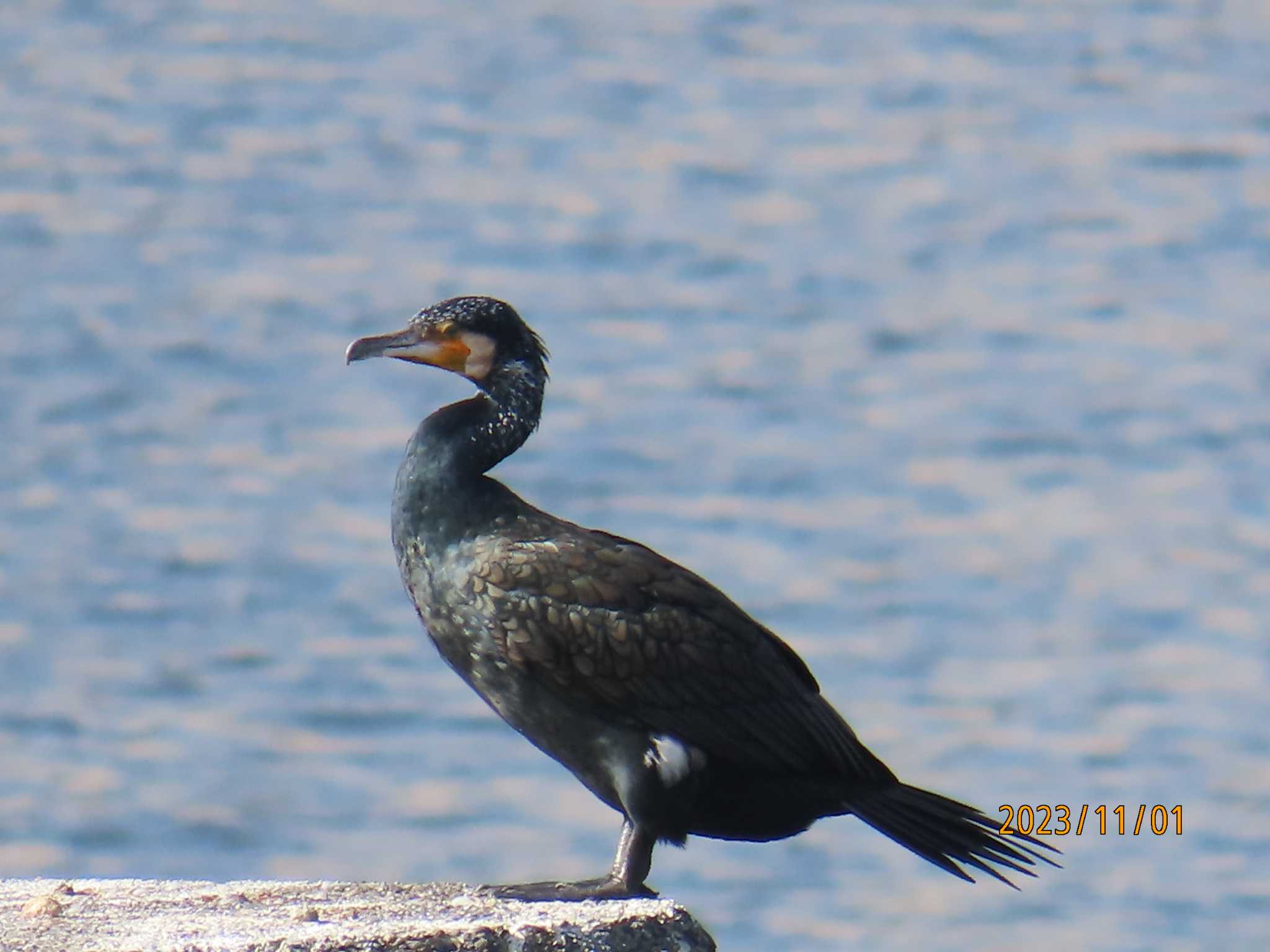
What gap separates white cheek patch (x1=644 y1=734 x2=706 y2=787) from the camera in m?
6.47

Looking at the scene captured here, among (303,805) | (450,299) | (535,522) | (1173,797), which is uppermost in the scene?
(450,299)

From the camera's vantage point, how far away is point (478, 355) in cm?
691

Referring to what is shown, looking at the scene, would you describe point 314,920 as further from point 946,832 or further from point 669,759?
Result: point 946,832

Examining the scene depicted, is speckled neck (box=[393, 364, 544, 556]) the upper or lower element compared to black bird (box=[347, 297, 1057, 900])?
upper

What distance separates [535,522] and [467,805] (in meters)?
15.4

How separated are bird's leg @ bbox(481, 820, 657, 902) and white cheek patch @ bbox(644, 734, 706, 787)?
5.7 inches

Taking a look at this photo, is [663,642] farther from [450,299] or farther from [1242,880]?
[1242,880]

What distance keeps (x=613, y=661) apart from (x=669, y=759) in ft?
0.94

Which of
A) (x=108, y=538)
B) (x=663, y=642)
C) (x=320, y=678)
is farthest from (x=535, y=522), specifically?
(x=108, y=538)

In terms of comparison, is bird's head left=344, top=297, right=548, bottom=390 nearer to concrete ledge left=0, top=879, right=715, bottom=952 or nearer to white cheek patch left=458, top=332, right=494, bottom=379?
white cheek patch left=458, top=332, right=494, bottom=379

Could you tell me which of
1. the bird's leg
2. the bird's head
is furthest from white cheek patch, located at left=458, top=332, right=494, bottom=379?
the bird's leg

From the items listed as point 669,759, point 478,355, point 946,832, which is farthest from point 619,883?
point 478,355

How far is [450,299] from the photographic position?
688cm
